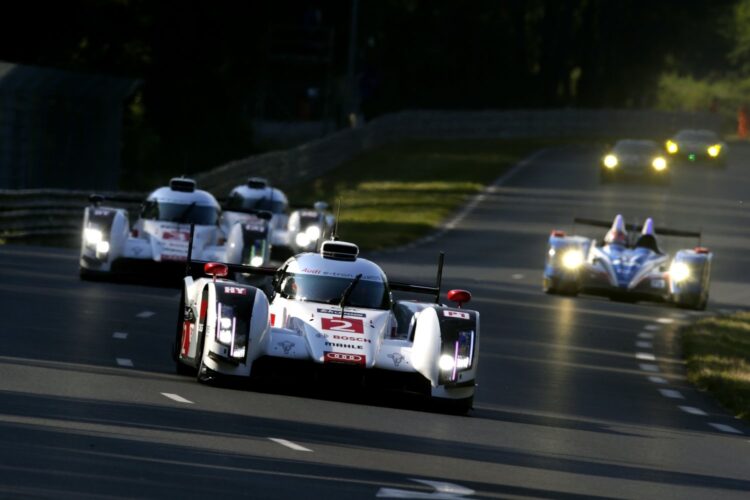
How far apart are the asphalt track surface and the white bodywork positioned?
0.93ft

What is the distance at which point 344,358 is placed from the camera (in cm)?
1564

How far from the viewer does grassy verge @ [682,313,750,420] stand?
19.0m

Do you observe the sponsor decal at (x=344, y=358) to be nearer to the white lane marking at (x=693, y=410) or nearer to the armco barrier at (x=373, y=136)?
the white lane marking at (x=693, y=410)

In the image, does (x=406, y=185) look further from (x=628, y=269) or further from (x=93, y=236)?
(x=93, y=236)

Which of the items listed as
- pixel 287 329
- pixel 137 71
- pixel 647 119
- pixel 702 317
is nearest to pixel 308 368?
pixel 287 329

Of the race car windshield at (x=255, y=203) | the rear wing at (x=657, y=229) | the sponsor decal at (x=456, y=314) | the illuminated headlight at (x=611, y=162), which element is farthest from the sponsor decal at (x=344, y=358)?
the illuminated headlight at (x=611, y=162)

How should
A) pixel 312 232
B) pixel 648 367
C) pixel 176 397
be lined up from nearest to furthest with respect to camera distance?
1. pixel 176 397
2. pixel 648 367
3. pixel 312 232

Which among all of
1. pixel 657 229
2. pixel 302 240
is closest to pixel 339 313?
pixel 657 229

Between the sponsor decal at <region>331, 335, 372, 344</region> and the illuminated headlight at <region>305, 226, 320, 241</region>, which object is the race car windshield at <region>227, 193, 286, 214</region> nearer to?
the illuminated headlight at <region>305, 226, 320, 241</region>

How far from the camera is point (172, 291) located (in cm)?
2592

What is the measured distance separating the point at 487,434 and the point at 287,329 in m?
2.21

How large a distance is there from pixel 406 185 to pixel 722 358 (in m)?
37.3

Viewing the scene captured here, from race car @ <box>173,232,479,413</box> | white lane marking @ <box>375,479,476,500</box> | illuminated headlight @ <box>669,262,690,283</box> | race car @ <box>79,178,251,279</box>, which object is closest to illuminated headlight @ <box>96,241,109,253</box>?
race car @ <box>79,178,251,279</box>

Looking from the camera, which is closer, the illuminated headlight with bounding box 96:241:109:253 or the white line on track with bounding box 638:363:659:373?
the white line on track with bounding box 638:363:659:373
